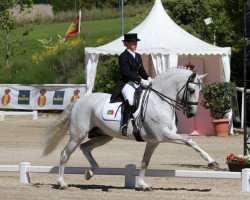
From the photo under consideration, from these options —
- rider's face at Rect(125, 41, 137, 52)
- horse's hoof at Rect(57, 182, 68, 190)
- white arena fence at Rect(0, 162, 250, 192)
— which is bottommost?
horse's hoof at Rect(57, 182, 68, 190)

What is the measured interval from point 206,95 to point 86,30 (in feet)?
150

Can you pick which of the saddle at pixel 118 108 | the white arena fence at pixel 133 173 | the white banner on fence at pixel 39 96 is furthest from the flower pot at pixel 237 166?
the white banner on fence at pixel 39 96

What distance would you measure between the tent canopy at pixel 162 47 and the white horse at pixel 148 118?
1131 centimetres

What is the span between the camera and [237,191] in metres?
14.5

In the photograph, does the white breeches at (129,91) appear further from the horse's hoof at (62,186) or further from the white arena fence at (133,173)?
the horse's hoof at (62,186)

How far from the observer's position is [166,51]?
88.5 ft

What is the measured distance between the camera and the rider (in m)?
14.9

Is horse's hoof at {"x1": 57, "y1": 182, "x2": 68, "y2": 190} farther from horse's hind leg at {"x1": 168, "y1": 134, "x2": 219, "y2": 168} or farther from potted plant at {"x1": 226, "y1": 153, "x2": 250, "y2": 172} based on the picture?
potted plant at {"x1": 226, "y1": 153, "x2": 250, "y2": 172}

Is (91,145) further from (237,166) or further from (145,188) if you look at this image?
(237,166)

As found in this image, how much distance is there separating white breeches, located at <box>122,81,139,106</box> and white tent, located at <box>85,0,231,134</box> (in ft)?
38.5

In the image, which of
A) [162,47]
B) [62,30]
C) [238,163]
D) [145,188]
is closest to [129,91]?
[145,188]

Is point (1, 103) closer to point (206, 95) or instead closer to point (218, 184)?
point (206, 95)

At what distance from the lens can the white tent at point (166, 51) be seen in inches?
1065

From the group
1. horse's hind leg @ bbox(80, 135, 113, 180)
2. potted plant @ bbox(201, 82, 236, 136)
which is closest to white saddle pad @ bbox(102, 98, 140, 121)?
horse's hind leg @ bbox(80, 135, 113, 180)
